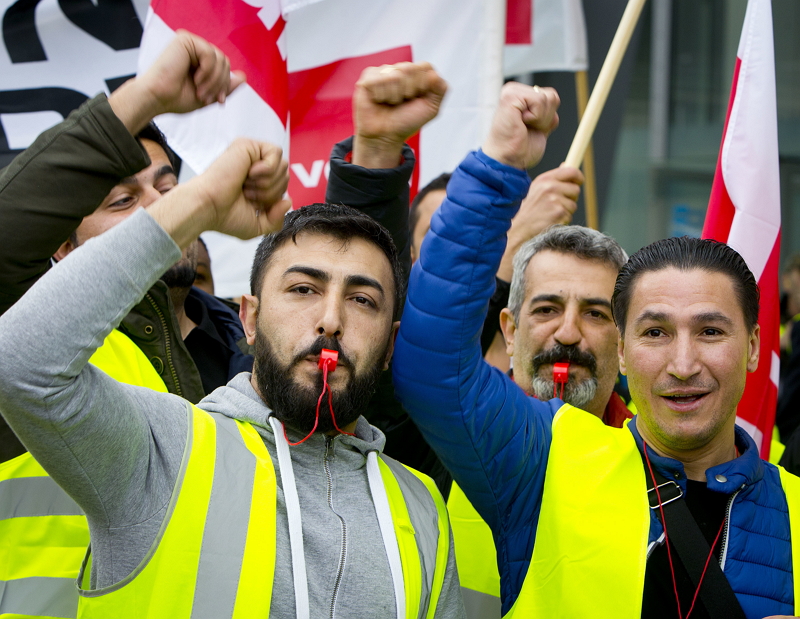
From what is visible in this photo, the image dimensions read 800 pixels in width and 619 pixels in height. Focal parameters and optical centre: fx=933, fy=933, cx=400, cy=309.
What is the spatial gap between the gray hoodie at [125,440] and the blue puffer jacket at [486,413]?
8.5 inches

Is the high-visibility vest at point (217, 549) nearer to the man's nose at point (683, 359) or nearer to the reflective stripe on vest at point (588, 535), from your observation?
the reflective stripe on vest at point (588, 535)

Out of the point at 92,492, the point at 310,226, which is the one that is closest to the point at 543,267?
the point at 310,226

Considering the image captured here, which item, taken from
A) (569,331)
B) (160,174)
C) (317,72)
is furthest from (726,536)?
(317,72)

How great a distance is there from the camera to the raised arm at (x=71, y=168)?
1790 millimetres

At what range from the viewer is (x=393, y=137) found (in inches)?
82.6

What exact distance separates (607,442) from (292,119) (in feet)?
8.59

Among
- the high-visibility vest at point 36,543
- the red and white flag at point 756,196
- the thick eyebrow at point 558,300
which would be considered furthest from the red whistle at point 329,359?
the red and white flag at point 756,196

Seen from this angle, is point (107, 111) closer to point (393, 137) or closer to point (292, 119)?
point (393, 137)

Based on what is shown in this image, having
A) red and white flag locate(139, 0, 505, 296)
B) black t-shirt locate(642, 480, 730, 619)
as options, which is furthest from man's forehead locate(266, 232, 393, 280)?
red and white flag locate(139, 0, 505, 296)

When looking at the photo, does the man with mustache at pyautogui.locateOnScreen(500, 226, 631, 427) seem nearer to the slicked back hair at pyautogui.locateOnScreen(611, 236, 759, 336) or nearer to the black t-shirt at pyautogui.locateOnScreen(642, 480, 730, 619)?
the slicked back hair at pyautogui.locateOnScreen(611, 236, 759, 336)

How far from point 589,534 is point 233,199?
1.00 meters

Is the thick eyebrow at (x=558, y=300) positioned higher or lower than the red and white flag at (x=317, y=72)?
lower

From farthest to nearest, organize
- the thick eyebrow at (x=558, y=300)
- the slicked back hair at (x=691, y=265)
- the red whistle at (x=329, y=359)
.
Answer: the thick eyebrow at (x=558, y=300), the slicked back hair at (x=691, y=265), the red whistle at (x=329, y=359)

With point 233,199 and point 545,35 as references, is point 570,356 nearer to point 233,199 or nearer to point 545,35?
point 233,199
